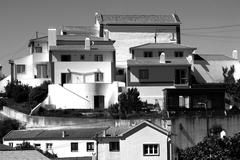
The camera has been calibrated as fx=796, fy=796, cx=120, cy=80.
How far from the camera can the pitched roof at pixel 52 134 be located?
2960 inches

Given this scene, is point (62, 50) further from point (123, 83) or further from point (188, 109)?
point (188, 109)

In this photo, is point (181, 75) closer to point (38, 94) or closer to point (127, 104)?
point (127, 104)

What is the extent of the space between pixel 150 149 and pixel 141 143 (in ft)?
3.12

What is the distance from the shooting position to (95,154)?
225 ft

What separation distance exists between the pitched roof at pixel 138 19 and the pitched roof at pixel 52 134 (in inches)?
1004

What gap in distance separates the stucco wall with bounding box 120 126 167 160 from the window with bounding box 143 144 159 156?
0.85ft

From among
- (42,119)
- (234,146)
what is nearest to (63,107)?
(42,119)

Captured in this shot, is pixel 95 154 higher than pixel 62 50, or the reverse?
pixel 62 50

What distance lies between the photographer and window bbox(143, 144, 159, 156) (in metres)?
67.4

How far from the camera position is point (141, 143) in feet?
221

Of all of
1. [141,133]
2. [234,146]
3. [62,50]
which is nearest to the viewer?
[234,146]

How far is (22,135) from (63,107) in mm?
8983

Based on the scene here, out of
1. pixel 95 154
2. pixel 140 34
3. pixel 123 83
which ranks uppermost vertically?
pixel 140 34

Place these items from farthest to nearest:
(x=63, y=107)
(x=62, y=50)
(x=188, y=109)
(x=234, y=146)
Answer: (x=62, y=50)
(x=63, y=107)
(x=188, y=109)
(x=234, y=146)
